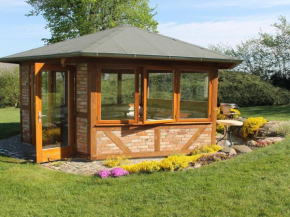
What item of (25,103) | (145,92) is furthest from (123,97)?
(25,103)

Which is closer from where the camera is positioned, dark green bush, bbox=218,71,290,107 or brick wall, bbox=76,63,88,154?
brick wall, bbox=76,63,88,154

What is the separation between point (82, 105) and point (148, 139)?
186 cm

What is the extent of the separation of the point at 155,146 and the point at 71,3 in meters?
18.3

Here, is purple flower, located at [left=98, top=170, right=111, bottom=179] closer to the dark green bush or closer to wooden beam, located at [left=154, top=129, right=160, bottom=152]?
wooden beam, located at [left=154, top=129, right=160, bottom=152]

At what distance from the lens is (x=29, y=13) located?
25.8 m

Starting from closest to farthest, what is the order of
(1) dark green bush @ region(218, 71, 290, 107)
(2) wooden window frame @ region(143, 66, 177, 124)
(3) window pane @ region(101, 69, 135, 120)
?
(3) window pane @ region(101, 69, 135, 120) → (2) wooden window frame @ region(143, 66, 177, 124) → (1) dark green bush @ region(218, 71, 290, 107)

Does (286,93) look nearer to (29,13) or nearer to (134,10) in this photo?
(134,10)

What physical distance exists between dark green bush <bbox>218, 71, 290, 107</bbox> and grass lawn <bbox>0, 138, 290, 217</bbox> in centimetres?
1517

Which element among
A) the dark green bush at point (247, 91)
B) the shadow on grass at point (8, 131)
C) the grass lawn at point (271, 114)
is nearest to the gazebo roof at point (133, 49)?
the shadow on grass at point (8, 131)

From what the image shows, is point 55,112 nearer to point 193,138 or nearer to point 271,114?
point 193,138

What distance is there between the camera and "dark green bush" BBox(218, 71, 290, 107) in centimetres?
2167

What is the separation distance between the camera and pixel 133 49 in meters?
7.67

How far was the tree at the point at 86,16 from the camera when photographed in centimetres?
2303

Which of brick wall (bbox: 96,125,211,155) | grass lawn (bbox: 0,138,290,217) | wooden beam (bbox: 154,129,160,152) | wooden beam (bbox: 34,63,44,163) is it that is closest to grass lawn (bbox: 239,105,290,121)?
brick wall (bbox: 96,125,211,155)
